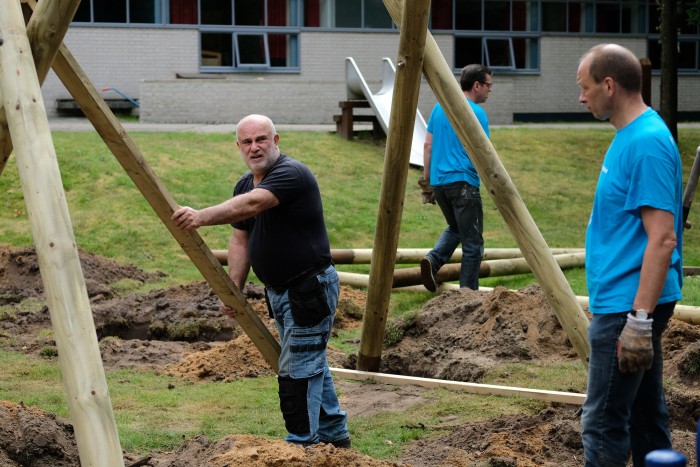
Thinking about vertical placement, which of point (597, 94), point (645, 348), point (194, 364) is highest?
point (597, 94)

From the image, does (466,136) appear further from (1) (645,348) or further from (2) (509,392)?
(1) (645,348)

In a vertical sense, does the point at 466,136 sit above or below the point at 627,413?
above

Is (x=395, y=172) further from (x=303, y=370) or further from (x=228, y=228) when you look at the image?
(x=228, y=228)

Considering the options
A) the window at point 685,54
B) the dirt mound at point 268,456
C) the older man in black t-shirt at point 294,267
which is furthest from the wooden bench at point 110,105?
the dirt mound at point 268,456

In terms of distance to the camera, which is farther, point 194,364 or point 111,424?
point 194,364

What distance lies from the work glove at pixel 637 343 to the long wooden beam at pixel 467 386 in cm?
259

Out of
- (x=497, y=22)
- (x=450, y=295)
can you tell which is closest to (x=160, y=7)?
(x=497, y=22)

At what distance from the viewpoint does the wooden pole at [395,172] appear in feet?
20.6

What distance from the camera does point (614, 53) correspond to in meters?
4.20

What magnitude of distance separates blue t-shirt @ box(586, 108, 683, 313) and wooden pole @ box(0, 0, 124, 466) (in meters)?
2.01

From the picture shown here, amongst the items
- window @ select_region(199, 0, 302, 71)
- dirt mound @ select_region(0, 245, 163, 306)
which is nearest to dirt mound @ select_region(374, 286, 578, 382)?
dirt mound @ select_region(0, 245, 163, 306)

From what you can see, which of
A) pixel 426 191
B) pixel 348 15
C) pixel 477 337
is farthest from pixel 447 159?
pixel 348 15

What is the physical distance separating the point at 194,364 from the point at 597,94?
4.89 m

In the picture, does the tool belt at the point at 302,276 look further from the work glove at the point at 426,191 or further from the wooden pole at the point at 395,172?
the work glove at the point at 426,191
